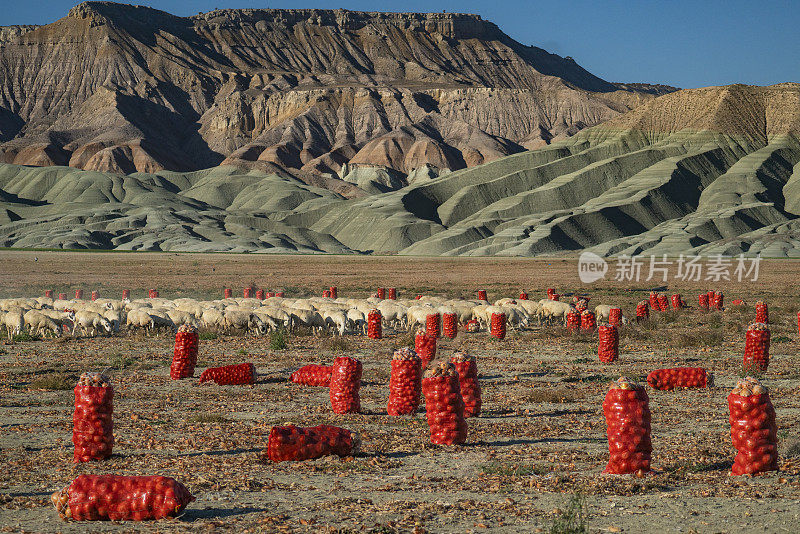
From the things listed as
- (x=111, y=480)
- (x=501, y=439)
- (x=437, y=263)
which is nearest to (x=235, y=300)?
(x=501, y=439)

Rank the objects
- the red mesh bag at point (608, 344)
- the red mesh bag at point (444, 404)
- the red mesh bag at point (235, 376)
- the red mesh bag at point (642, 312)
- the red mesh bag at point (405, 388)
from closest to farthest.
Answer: the red mesh bag at point (444, 404)
the red mesh bag at point (405, 388)
the red mesh bag at point (235, 376)
the red mesh bag at point (608, 344)
the red mesh bag at point (642, 312)

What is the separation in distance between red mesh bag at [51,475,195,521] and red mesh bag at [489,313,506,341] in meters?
18.7

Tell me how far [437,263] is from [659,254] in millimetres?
29546

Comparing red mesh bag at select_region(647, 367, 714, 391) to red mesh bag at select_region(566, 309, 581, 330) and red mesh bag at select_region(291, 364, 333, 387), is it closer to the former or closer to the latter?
red mesh bag at select_region(291, 364, 333, 387)

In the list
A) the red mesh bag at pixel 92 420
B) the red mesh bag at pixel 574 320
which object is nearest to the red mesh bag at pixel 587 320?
the red mesh bag at pixel 574 320

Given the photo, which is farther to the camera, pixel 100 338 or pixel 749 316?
pixel 749 316

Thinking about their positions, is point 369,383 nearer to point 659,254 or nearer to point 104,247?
point 659,254

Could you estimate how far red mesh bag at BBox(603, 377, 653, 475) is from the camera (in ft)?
32.8

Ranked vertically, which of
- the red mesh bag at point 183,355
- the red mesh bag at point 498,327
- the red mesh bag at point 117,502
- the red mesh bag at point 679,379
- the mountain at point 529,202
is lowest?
the red mesh bag at point 117,502

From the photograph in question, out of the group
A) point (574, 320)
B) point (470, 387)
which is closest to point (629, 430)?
point (470, 387)

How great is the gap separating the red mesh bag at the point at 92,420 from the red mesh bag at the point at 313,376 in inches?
267

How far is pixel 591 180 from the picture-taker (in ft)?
478

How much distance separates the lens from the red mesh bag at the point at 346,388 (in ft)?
47.4

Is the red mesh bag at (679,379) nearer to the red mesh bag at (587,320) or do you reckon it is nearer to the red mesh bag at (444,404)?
the red mesh bag at (444,404)
